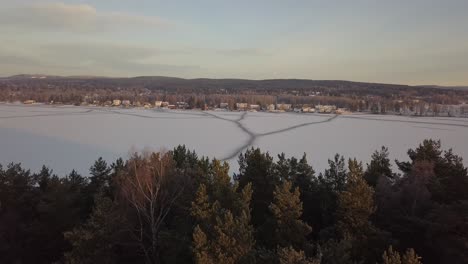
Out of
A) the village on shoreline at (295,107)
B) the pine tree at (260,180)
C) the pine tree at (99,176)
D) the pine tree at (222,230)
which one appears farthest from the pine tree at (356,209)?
the village on shoreline at (295,107)

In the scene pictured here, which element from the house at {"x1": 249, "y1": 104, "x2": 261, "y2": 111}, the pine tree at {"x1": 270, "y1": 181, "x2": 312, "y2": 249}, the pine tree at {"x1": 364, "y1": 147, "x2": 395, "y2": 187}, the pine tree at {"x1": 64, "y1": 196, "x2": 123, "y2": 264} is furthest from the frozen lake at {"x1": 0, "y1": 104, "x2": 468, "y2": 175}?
the house at {"x1": 249, "y1": 104, "x2": 261, "y2": 111}

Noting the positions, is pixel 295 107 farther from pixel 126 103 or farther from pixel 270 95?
pixel 126 103

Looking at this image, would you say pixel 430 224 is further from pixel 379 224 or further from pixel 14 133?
pixel 14 133

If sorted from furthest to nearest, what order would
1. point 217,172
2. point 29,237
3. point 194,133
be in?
point 194,133, point 29,237, point 217,172

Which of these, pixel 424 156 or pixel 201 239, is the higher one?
pixel 424 156

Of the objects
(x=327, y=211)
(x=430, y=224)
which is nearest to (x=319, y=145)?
(x=327, y=211)

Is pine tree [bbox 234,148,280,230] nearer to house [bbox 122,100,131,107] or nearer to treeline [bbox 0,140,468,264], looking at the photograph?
treeline [bbox 0,140,468,264]

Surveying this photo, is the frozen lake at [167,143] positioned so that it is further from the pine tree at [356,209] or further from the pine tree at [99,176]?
the pine tree at [356,209]

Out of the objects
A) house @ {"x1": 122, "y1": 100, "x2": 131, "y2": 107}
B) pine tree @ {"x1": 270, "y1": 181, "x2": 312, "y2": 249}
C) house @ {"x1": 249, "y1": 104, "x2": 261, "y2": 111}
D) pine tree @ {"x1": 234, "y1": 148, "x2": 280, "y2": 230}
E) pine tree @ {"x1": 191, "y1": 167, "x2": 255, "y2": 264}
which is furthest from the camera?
house @ {"x1": 122, "y1": 100, "x2": 131, "y2": 107}

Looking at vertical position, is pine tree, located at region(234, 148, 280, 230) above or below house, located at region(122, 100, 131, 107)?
above
